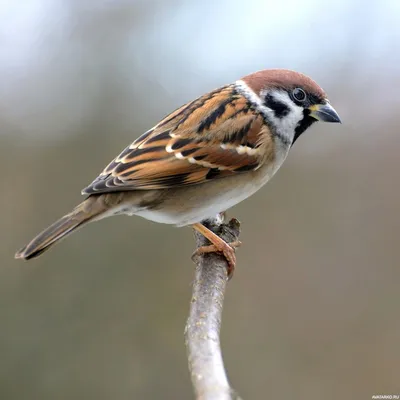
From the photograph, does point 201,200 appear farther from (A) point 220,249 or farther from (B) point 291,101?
(B) point 291,101

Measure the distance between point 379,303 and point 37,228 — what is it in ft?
12.3

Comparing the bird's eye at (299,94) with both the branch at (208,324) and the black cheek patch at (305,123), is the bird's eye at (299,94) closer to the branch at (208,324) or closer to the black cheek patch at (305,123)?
the black cheek patch at (305,123)

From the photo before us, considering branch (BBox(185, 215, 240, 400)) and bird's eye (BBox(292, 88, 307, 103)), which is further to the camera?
bird's eye (BBox(292, 88, 307, 103))

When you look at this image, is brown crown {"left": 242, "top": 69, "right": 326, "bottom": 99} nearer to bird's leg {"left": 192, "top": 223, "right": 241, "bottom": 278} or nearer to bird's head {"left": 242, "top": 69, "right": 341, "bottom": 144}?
bird's head {"left": 242, "top": 69, "right": 341, "bottom": 144}

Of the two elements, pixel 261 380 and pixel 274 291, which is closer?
pixel 261 380

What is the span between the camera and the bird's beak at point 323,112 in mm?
2890

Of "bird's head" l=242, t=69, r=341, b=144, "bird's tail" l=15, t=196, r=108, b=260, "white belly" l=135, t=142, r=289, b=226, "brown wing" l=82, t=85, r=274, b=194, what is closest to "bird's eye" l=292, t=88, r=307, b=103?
"bird's head" l=242, t=69, r=341, b=144

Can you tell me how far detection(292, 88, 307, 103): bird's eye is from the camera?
2.91 meters

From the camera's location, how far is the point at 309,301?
253 inches

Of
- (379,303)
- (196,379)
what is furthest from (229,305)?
(196,379)

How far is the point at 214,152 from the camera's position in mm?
2826

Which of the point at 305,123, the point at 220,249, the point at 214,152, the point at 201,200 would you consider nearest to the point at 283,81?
the point at 305,123

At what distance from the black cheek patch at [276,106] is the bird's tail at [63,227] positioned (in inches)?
37.3

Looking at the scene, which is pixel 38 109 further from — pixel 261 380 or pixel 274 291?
pixel 261 380
